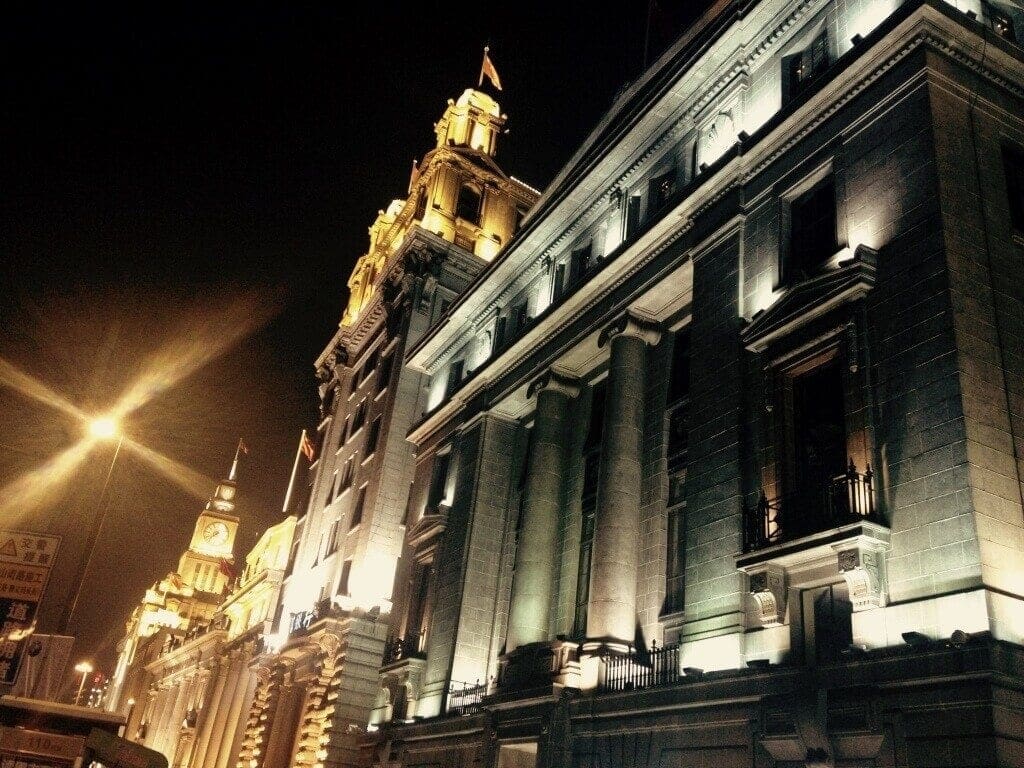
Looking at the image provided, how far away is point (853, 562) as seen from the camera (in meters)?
15.8

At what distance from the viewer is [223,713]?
64625mm

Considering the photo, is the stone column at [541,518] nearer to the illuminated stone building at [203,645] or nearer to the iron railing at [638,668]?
the iron railing at [638,668]

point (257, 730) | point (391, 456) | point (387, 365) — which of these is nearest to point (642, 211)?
point (391, 456)

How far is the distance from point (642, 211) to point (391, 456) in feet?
71.2

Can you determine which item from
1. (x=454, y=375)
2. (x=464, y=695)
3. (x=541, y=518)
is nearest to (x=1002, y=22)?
(x=541, y=518)

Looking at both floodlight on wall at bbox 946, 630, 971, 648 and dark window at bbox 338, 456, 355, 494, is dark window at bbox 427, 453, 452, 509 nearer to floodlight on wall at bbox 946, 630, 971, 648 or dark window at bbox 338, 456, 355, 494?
dark window at bbox 338, 456, 355, 494

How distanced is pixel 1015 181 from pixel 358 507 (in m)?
37.3

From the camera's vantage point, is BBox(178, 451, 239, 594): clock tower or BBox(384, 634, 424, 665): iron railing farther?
BBox(178, 451, 239, 594): clock tower

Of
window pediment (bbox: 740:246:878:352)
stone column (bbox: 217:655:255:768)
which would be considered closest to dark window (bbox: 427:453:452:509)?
window pediment (bbox: 740:246:878:352)

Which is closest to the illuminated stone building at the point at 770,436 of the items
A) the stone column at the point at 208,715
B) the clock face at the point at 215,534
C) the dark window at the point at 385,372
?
the dark window at the point at 385,372

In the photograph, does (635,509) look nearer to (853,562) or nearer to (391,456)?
(853,562)

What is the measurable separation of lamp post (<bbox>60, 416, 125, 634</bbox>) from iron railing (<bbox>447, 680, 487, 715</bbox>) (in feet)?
47.1

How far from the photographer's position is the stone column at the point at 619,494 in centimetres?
2356

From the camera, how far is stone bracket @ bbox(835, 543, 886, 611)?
51.4ft
